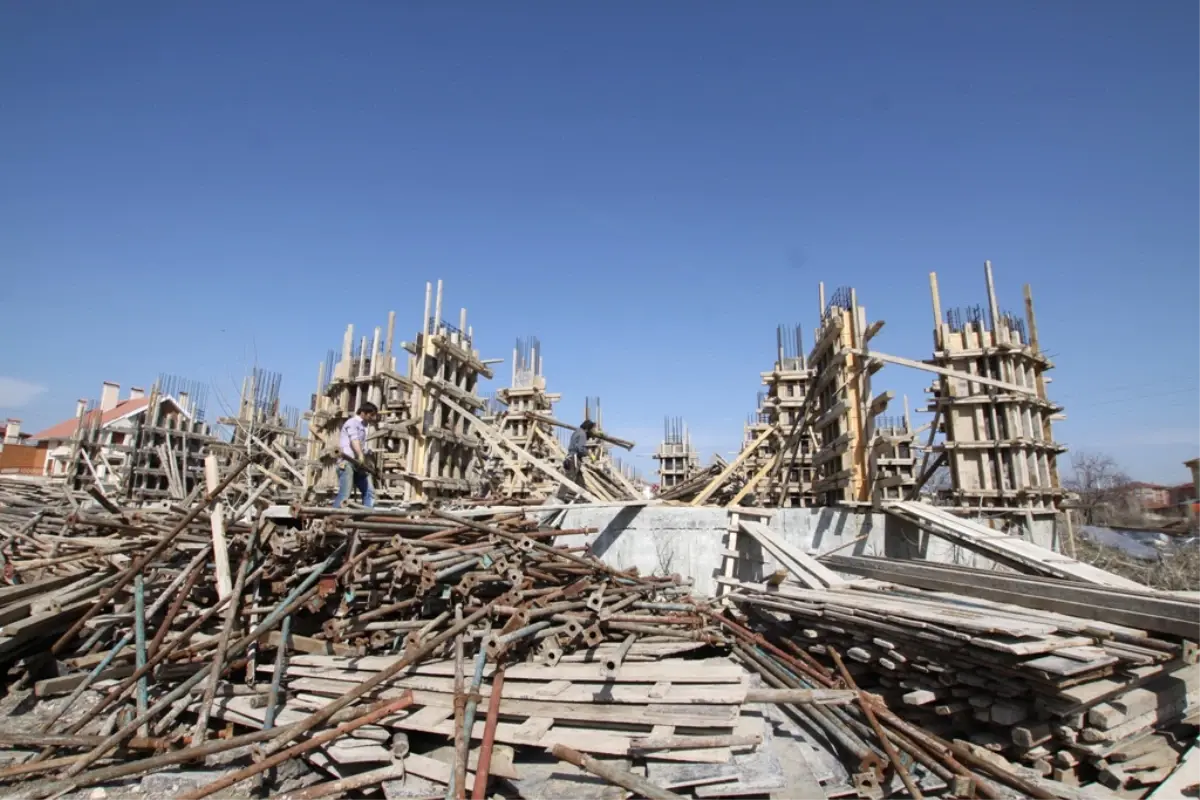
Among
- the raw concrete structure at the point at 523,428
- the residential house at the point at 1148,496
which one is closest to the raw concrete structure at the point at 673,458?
the raw concrete structure at the point at 523,428

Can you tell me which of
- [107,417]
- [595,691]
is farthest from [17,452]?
[595,691]

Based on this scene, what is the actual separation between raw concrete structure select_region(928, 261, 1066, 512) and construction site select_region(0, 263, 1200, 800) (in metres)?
0.06

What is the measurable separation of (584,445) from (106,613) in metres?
8.34

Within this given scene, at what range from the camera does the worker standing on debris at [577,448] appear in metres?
12.9

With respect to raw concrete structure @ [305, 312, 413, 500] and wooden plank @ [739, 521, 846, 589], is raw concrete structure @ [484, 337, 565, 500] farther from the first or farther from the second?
wooden plank @ [739, 521, 846, 589]

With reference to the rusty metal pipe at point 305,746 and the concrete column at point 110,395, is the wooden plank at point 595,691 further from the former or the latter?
the concrete column at point 110,395

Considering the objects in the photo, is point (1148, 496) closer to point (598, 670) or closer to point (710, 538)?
point (710, 538)

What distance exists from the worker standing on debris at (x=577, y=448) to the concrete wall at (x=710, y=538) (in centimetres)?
345

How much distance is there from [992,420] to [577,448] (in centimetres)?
804

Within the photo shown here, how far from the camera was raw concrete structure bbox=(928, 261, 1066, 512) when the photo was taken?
10.2 meters

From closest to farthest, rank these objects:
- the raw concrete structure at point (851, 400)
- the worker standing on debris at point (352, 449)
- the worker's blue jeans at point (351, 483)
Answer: the worker standing on debris at point (352, 449), the worker's blue jeans at point (351, 483), the raw concrete structure at point (851, 400)

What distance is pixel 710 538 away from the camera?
884 centimetres

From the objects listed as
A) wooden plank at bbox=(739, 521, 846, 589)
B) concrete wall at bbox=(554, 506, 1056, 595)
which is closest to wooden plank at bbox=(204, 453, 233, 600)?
concrete wall at bbox=(554, 506, 1056, 595)

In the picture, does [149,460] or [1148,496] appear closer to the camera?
[149,460]
